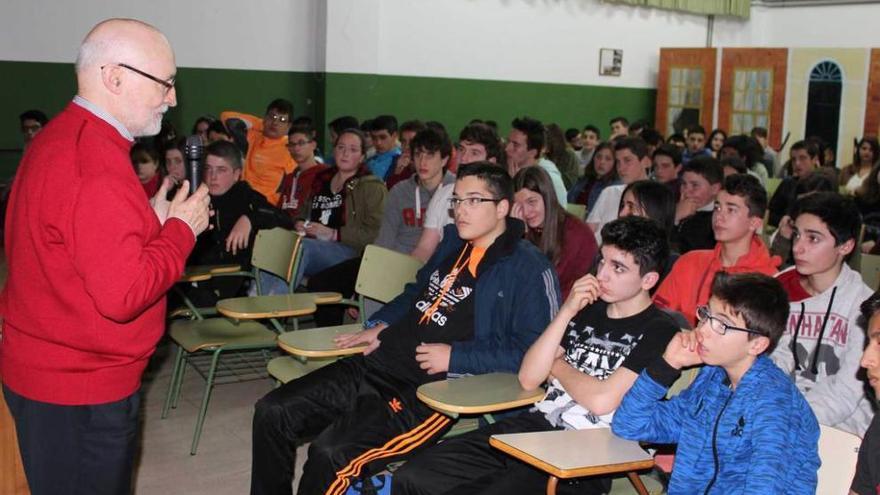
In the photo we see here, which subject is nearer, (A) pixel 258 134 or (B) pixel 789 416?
(B) pixel 789 416

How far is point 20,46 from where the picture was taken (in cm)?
810

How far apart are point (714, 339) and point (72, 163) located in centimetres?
153

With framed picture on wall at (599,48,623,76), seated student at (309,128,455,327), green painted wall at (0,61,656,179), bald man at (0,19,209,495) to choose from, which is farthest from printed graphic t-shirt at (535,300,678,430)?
framed picture on wall at (599,48,623,76)

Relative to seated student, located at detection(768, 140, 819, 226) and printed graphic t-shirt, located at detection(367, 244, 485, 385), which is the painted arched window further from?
printed graphic t-shirt, located at detection(367, 244, 485, 385)

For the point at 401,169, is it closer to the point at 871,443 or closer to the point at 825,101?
the point at 871,443

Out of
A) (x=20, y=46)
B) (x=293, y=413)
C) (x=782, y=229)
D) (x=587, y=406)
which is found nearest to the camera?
(x=587, y=406)

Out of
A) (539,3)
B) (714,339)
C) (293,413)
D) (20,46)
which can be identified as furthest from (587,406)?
(539,3)

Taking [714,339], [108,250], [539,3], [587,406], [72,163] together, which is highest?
[539,3]

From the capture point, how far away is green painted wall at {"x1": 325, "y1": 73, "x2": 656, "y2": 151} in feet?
31.9

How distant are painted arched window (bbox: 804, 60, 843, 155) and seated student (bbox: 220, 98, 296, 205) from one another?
24.8 feet

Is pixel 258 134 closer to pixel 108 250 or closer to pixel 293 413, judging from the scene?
pixel 293 413

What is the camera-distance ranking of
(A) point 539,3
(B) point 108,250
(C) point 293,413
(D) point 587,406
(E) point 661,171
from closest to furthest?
(B) point 108,250 → (D) point 587,406 → (C) point 293,413 → (E) point 661,171 → (A) point 539,3

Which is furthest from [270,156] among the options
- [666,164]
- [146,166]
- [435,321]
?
[435,321]

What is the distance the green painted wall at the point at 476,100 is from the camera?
9719 mm
